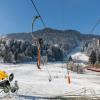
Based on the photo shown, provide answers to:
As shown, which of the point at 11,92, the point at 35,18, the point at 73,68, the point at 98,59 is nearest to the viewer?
the point at 35,18

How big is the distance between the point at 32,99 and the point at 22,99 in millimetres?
1147

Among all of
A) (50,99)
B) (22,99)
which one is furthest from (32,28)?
(50,99)

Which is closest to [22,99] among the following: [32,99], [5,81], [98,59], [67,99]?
[32,99]

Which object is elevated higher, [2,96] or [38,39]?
[38,39]

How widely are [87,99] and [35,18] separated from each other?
513 inches

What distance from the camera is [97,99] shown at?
1193 inches

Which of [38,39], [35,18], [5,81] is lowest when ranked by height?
[5,81]

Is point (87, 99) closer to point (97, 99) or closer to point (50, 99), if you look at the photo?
point (97, 99)

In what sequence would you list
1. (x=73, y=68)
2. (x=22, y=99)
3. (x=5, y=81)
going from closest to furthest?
(x=22, y=99) → (x=5, y=81) → (x=73, y=68)

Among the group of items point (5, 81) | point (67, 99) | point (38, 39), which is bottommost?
point (67, 99)

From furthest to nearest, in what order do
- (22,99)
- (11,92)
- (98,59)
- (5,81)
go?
(98,59)
(11,92)
(5,81)
(22,99)

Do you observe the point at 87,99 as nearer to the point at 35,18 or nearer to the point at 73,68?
the point at 35,18

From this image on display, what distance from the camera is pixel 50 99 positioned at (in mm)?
29203

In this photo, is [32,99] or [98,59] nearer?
[32,99]
